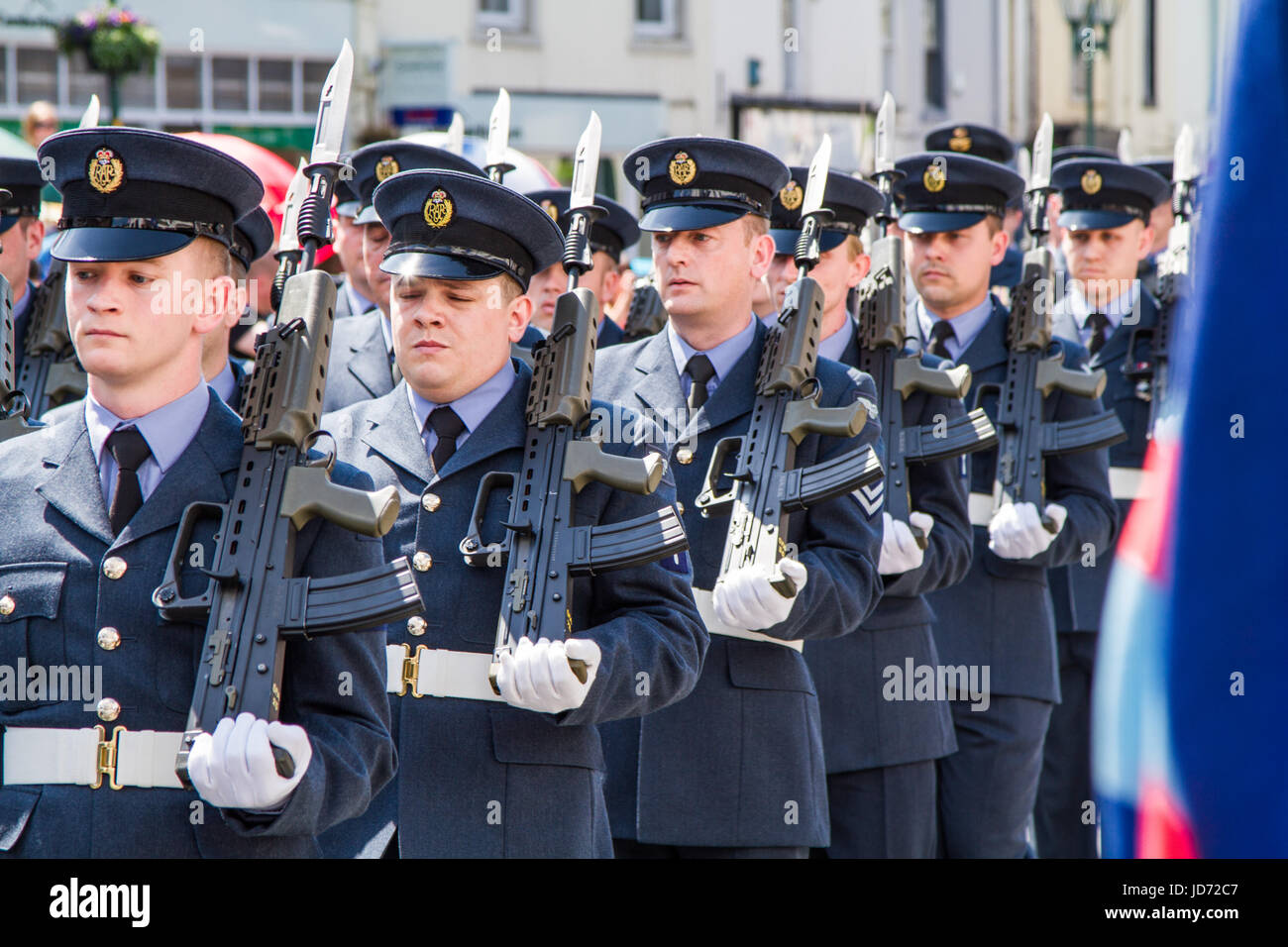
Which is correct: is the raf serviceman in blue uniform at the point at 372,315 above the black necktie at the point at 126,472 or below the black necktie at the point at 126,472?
above

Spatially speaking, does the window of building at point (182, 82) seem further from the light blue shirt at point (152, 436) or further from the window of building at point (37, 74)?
the light blue shirt at point (152, 436)

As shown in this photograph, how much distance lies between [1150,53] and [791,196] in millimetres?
23570

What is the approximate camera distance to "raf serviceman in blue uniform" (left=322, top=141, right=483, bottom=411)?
5441 mm

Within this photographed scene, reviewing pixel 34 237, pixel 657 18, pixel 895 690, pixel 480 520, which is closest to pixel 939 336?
pixel 895 690

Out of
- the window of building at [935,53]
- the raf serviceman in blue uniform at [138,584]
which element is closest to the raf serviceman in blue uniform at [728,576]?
the raf serviceman in blue uniform at [138,584]

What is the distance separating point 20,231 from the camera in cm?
579

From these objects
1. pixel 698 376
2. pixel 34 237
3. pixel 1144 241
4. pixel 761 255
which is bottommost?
pixel 698 376

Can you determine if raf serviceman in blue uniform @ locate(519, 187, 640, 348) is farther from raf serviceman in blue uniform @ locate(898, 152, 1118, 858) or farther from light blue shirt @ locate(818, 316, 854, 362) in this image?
raf serviceman in blue uniform @ locate(898, 152, 1118, 858)

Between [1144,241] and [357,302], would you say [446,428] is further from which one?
[1144,241]

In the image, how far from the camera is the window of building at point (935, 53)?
25.0m

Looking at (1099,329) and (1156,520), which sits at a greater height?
(1099,329)

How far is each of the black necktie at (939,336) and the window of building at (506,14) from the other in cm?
1538

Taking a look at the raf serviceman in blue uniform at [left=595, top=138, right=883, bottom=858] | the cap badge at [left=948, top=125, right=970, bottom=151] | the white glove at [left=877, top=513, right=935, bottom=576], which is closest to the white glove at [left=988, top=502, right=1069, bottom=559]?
the white glove at [left=877, top=513, right=935, bottom=576]

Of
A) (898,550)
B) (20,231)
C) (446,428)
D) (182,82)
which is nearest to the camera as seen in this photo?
(446,428)
